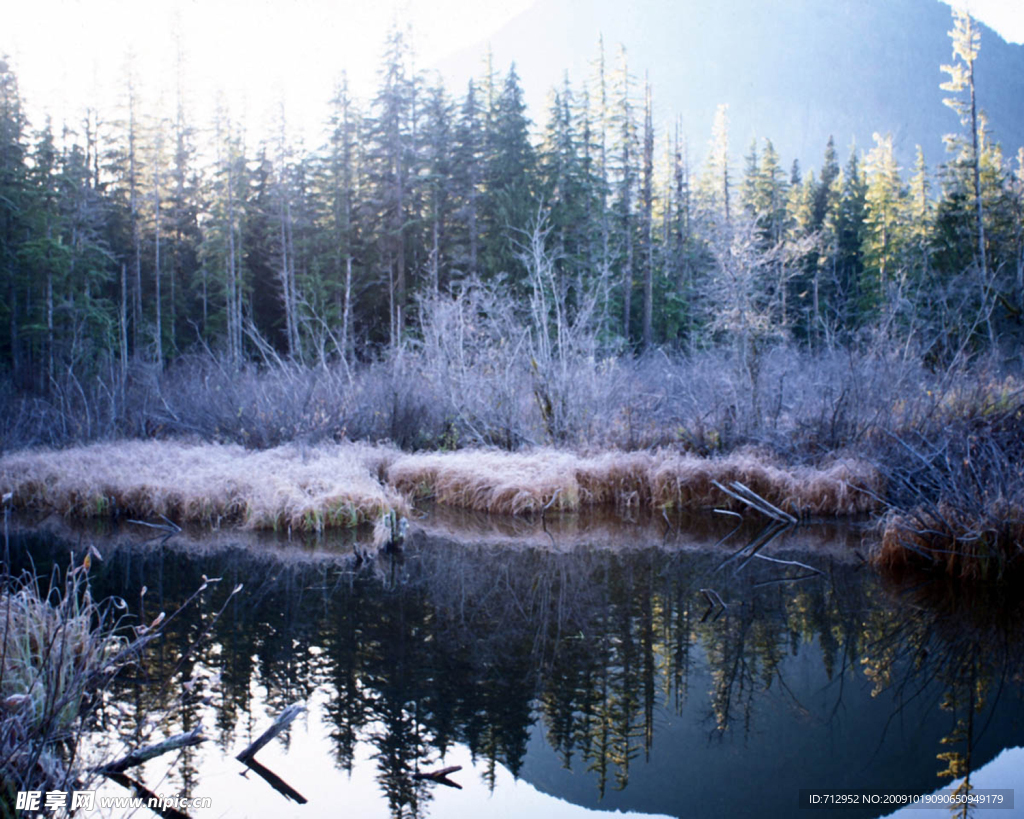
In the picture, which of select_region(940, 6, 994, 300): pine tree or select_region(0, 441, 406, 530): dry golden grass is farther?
select_region(940, 6, 994, 300): pine tree

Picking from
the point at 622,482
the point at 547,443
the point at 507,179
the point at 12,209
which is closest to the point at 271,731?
the point at 622,482

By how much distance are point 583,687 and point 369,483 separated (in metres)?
6.84

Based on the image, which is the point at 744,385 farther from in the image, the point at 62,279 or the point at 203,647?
the point at 62,279

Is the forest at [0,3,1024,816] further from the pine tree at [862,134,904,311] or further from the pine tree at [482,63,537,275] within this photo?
the pine tree at [862,134,904,311]

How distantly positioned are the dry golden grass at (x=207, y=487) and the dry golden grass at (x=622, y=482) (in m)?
1.23

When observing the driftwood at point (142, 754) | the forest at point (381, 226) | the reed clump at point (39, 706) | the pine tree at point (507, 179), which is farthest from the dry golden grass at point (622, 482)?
the pine tree at point (507, 179)

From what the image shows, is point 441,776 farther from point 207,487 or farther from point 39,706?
point 207,487

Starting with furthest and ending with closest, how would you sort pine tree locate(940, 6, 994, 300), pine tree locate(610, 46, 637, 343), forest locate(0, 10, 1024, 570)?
pine tree locate(610, 46, 637, 343) → pine tree locate(940, 6, 994, 300) → forest locate(0, 10, 1024, 570)

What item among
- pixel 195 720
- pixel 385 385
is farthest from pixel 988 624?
pixel 385 385

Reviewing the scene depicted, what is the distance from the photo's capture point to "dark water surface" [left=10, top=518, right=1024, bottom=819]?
3863 millimetres

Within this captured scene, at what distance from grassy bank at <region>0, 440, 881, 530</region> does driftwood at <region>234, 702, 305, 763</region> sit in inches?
241

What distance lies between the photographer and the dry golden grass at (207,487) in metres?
10.2

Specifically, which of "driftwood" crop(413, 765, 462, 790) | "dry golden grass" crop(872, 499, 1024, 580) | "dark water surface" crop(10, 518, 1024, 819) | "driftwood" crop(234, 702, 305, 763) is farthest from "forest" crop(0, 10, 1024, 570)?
"driftwood" crop(234, 702, 305, 763)

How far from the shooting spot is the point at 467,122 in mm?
30625
